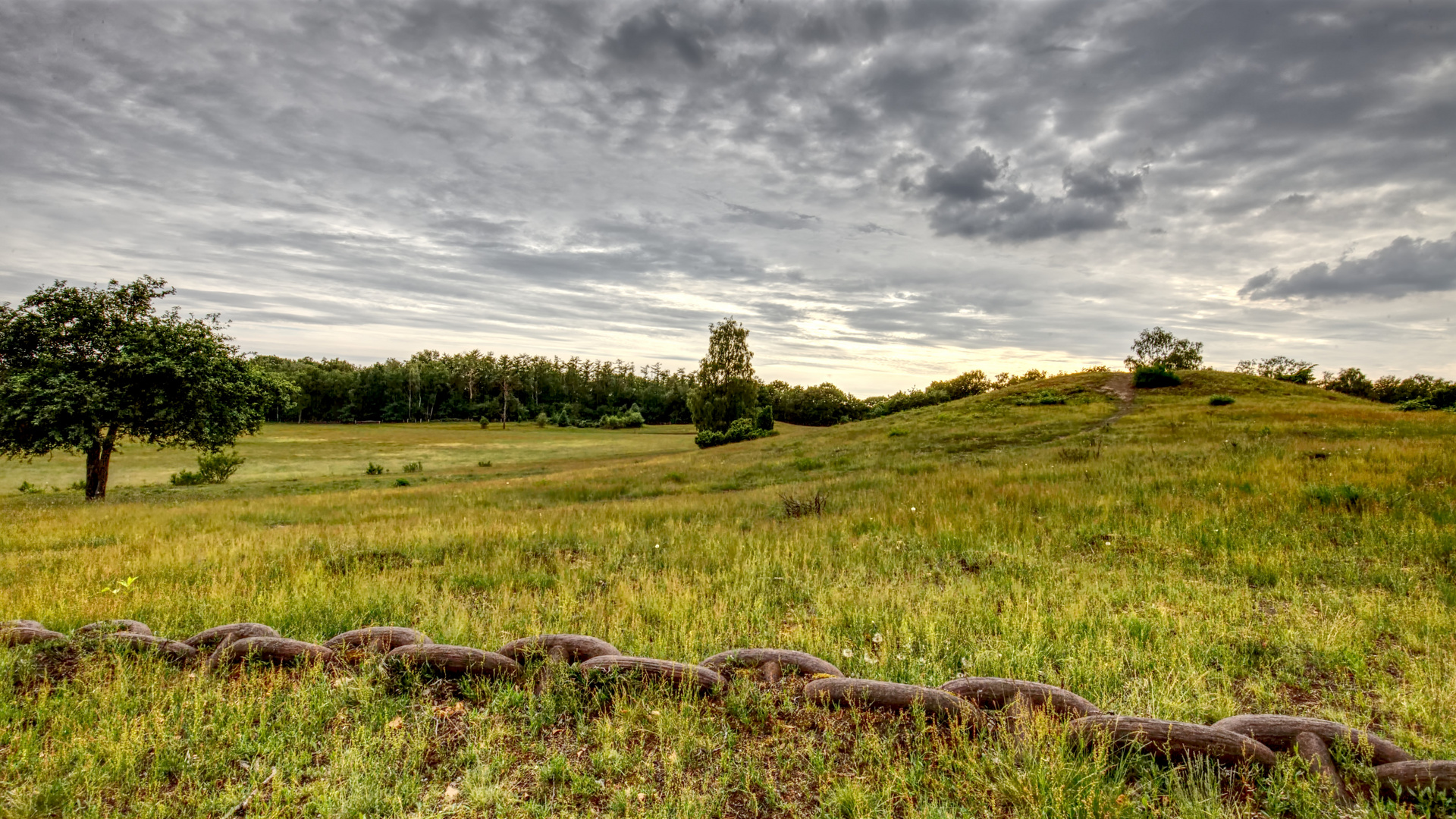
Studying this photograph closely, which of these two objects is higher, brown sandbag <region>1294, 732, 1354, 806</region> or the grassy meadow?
brown sandbag <region>1294, 732, 1354, 806</region>

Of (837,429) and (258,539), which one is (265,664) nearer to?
(258,539)

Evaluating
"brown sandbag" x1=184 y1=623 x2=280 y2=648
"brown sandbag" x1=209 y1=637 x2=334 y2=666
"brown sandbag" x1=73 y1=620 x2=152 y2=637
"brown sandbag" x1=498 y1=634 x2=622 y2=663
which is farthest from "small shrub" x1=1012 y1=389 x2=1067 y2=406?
"brown sandbag" x1=73 y1=620 x2=152 y2=637

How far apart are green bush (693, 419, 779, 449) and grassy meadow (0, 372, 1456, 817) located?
43608mm

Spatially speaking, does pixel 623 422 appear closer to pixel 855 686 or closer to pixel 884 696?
pixel 855 686

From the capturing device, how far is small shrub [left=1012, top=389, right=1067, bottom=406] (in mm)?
38125

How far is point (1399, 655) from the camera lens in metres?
4.29

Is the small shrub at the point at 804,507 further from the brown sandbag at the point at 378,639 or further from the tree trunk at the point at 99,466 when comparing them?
the tree trunk at the point at 99,466

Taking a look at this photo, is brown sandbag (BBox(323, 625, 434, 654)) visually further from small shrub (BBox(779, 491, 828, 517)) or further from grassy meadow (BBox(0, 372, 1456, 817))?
small shrub (BBox(779, 491, 828, 517))

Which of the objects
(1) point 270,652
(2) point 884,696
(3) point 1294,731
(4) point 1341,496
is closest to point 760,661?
(2) point 884,696

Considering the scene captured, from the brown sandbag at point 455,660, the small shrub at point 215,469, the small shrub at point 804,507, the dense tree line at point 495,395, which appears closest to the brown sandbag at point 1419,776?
the brown sandbag at point 455,660

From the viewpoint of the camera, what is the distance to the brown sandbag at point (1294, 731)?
257 cm

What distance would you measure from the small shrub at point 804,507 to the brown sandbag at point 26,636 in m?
9.63

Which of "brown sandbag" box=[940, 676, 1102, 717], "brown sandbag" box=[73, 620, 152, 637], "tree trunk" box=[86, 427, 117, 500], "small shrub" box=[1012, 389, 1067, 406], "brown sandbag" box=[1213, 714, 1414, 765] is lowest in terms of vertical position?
"tree trunk" box=[86, 427, 117, 500]

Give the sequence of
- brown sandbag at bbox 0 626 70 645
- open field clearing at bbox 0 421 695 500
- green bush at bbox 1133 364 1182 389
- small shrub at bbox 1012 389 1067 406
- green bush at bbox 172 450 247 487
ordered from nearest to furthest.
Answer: brown sandbag at bbox 0 626 70 645 < green bush at bbox 172 450 247 487 < open field clearing at bbox 0 421 695 500 < small shrub at bbox 1012 389 1067 406 < green bush at bbox 1133 364 1182 389
